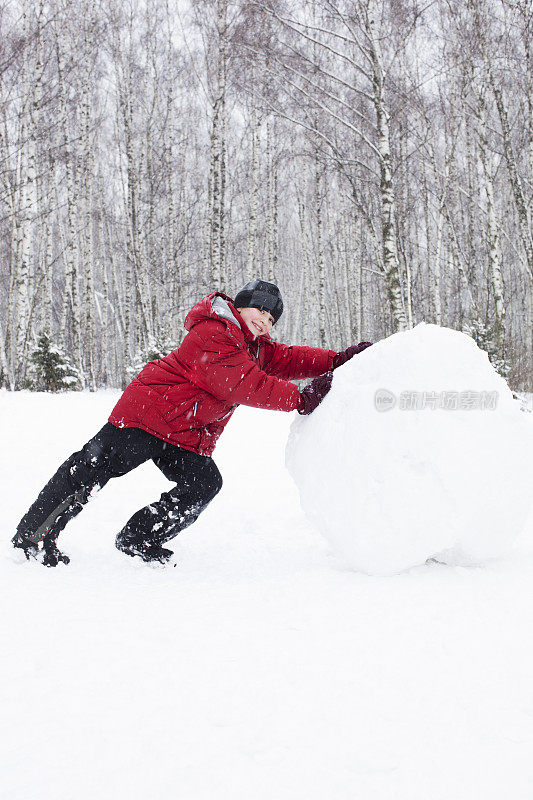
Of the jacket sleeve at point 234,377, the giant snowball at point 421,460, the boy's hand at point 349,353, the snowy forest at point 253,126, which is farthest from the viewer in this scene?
the snowy forest at point 253,126

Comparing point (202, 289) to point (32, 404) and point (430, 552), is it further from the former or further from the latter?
point (430, 552)

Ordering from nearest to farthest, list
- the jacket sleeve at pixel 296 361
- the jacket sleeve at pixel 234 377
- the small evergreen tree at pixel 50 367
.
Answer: the jacket sleeve at pixel 234 377 < the jacket sleeve at pixel 296 361 < the small evergreen tree at pixel 50 367

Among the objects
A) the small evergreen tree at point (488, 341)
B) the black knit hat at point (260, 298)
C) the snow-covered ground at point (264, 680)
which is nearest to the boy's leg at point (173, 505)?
the snow-covered ground at point (264, 680)


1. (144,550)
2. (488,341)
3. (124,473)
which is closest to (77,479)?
(124,473)

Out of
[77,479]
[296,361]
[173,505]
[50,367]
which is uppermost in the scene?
[50,367]

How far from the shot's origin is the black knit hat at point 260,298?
2436 mm

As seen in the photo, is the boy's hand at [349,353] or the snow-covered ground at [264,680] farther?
the boy's hand at [349,353]

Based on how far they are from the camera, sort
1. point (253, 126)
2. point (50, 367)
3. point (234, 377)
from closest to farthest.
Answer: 1. point (234, 377)
2. point (50, 367)
3. point (253, 126)

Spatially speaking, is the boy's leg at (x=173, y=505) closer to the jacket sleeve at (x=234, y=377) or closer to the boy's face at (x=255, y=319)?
the jacket sleeve at (x=234, y=377)

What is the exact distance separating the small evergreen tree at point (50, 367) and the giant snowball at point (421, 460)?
874 cm

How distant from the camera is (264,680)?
1383mm

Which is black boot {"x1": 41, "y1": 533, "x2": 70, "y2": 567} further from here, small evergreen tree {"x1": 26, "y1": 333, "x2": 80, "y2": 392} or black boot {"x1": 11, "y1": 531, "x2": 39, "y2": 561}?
small evergreen tree {"x1": 26, "y1": 333, "x2": 80, "y2": 392}

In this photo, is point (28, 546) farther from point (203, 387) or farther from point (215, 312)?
point (215, 312)

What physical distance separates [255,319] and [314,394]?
0.47 metres
